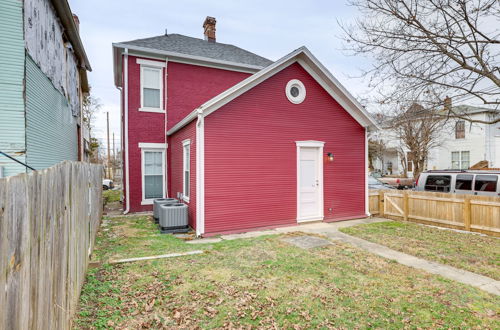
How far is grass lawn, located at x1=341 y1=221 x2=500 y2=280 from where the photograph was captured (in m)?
5.66

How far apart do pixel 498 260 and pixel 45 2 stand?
13039 mm

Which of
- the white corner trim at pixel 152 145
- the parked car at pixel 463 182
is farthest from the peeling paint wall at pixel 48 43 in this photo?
the parked car at pixel 463 182

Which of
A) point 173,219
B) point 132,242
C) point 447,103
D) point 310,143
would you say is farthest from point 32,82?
point 447,103

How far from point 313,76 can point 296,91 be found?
0.88 metres

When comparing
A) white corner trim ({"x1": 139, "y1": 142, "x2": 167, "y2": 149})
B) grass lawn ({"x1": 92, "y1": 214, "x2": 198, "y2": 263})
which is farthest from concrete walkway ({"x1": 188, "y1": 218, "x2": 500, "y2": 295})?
white corner trim ({"x1": 139, "y1": 142, "x2": 167, "y2": 149})

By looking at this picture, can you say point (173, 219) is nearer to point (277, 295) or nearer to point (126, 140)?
point (277, 295)

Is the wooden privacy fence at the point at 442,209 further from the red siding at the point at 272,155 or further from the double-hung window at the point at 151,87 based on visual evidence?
the double-hung window at the point at 151,87

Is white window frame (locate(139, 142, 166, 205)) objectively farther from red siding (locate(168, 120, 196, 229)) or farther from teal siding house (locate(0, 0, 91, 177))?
teal siding house (locate(0, 0, 91, 177))

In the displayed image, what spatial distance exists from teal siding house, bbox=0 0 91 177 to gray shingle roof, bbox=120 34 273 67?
326 cm

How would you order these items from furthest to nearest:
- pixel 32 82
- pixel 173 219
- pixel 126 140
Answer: pixel 126 140, pixel 173 219, pixel 32 82

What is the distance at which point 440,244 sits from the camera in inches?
274

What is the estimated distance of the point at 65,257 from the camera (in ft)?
9.95

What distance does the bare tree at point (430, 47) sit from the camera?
6.73 meters

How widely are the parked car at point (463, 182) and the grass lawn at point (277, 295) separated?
6.04 metres
